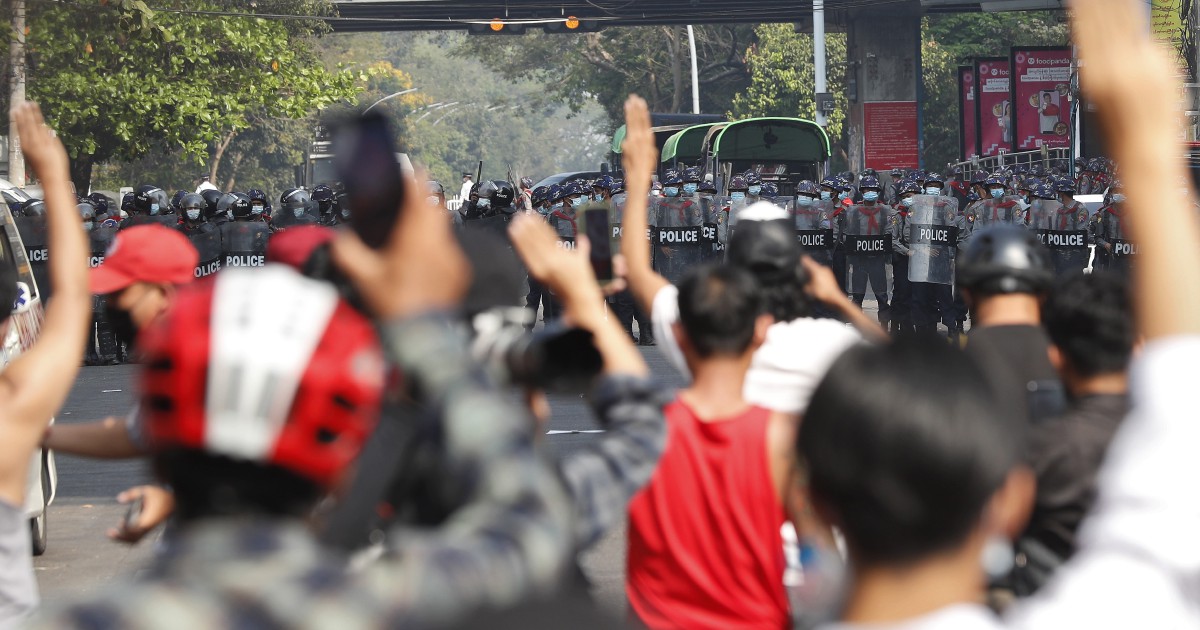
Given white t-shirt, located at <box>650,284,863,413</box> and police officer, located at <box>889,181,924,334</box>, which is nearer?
white t-shirt, located at <box>650,284,863,413</box>

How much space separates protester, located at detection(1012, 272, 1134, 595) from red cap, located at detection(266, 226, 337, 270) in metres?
1.42

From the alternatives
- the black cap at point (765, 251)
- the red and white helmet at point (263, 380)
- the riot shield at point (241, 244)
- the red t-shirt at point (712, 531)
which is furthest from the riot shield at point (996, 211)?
the red and white helmet at point (263, 380)

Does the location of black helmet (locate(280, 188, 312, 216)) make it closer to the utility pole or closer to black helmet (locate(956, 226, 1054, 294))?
the utility pole

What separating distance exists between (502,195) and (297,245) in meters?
17.7

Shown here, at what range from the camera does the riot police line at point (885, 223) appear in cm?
1950

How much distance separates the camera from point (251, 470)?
171 centimetres

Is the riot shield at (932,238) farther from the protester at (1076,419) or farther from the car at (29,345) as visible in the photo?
the protester at (1076,419)

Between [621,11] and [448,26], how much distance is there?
425cm

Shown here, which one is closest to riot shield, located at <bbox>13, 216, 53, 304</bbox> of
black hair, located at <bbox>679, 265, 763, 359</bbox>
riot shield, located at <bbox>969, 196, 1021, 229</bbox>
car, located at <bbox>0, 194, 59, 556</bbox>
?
car, located at <bbox>0, 194, 59, 556</bbox>

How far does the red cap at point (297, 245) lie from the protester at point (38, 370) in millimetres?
564

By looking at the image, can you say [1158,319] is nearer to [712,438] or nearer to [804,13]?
[712,438]

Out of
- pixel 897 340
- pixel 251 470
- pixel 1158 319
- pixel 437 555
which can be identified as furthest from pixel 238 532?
pixel 1158 319

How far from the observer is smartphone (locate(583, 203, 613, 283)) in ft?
9.71

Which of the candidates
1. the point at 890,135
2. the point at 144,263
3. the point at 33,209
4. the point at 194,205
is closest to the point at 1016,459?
the point at 144,263
